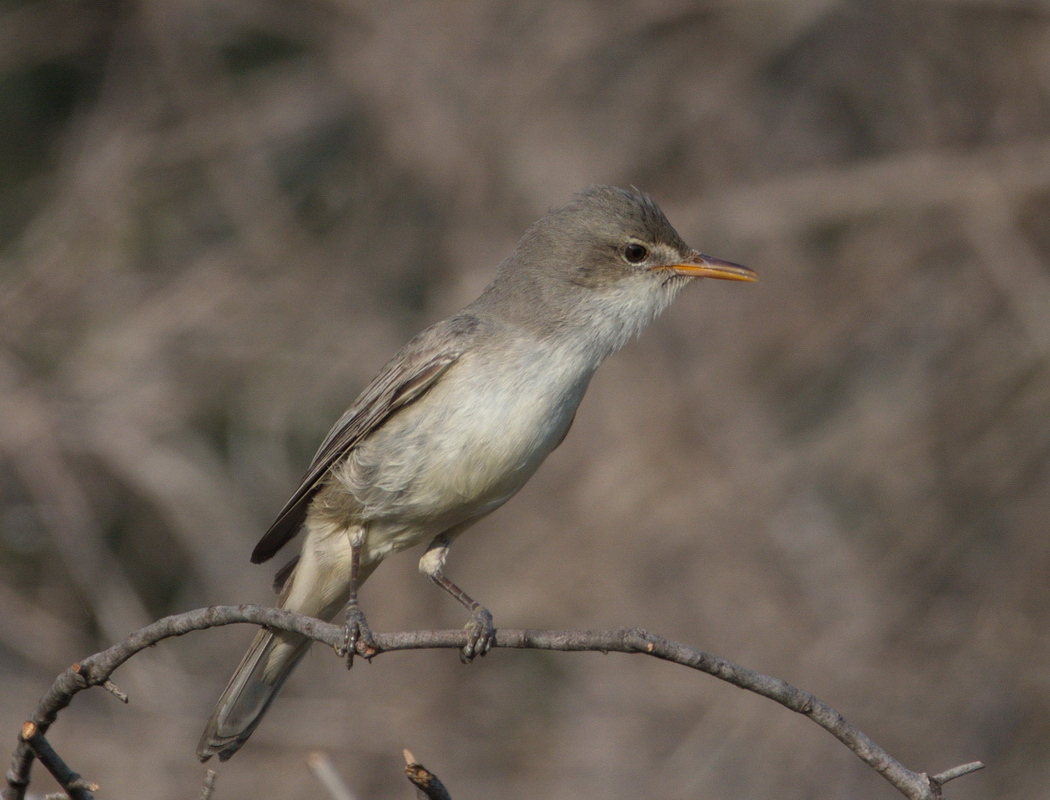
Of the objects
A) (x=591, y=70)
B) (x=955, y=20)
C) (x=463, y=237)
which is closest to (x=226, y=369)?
(x=463, y=237)

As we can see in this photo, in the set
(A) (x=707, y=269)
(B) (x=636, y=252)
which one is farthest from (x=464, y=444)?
(A) (x=707, y=269)

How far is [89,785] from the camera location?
2619 millimetres

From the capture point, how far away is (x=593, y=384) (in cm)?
912

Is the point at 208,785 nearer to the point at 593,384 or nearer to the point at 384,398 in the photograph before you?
the point at 384,398

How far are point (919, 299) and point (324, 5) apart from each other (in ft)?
17.2

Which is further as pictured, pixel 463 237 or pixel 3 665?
pixel 463 237

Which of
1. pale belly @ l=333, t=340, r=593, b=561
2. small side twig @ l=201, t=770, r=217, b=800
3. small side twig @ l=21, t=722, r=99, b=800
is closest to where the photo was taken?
small side twig @ l=21, t=722, r=99, b=800

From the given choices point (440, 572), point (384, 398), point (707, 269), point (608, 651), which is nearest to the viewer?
point (608, 651)

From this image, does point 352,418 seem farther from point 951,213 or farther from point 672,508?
point 951,213

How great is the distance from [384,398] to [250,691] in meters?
1.23

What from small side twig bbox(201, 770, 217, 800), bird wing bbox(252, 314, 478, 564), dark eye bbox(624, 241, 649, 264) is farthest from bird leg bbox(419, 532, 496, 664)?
small side twig bbox(201, 770, 217, 800)

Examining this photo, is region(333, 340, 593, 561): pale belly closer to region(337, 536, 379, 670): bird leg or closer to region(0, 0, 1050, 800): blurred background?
region(337, 536, 379, 670): bird leg

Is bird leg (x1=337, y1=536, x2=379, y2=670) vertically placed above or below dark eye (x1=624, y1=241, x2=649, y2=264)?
below

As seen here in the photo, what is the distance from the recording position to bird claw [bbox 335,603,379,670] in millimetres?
3654
